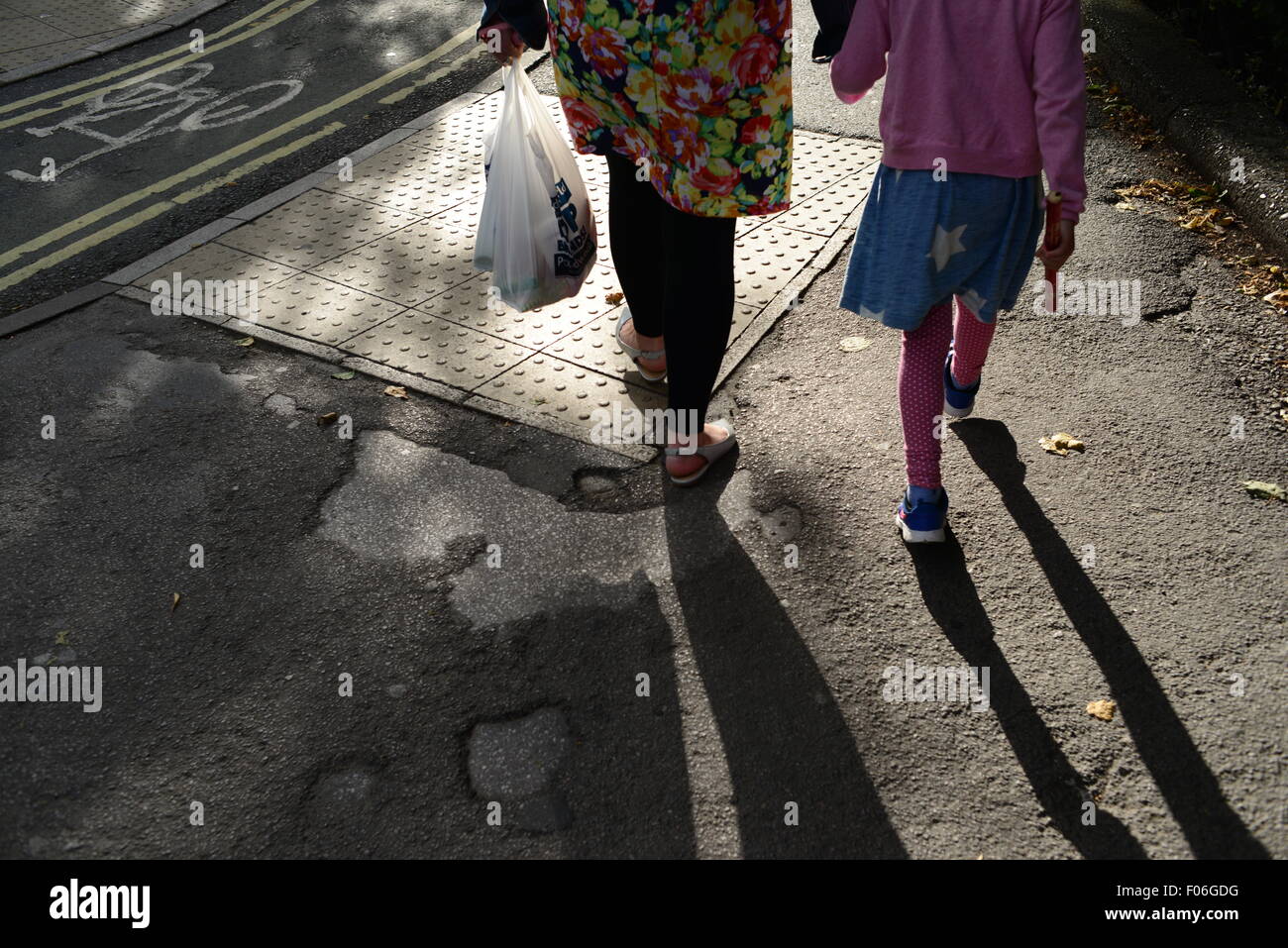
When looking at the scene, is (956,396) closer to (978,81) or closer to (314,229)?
(978,81)

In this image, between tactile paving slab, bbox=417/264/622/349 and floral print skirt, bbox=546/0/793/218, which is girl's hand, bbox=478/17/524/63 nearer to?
floral print skirt, bbox=546/0/793/218

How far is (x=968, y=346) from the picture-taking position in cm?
341

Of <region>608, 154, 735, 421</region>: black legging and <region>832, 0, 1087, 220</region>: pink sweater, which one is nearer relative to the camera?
<region>832, 0, 1087, 220</region>: pink sweater

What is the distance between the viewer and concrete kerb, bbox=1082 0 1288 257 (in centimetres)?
455

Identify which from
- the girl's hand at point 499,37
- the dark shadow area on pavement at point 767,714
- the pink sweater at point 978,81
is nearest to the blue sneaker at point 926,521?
the dark shadow area on pavement at point 767,714

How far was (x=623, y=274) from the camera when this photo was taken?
3.53 metres

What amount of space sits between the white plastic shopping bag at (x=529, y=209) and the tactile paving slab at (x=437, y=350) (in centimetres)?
54

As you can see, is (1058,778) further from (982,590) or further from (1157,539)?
(1157,539)

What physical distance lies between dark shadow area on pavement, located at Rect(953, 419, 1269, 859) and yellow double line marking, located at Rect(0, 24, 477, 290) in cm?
403

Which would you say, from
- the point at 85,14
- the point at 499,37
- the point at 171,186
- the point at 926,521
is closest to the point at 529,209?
the point at 499,37

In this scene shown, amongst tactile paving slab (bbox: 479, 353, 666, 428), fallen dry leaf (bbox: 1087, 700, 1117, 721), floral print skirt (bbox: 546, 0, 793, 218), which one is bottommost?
fallen dry leaf (bbox: 1087, 700, 1117, 721)

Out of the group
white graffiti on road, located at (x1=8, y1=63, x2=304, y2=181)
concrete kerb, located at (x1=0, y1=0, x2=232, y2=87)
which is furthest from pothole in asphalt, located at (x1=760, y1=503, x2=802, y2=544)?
concrete kerb, located at (x1=0, y1=0, x2=232, y2=87)

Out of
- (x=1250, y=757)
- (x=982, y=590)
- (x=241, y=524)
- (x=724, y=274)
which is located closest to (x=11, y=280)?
(x=241, y=524)
